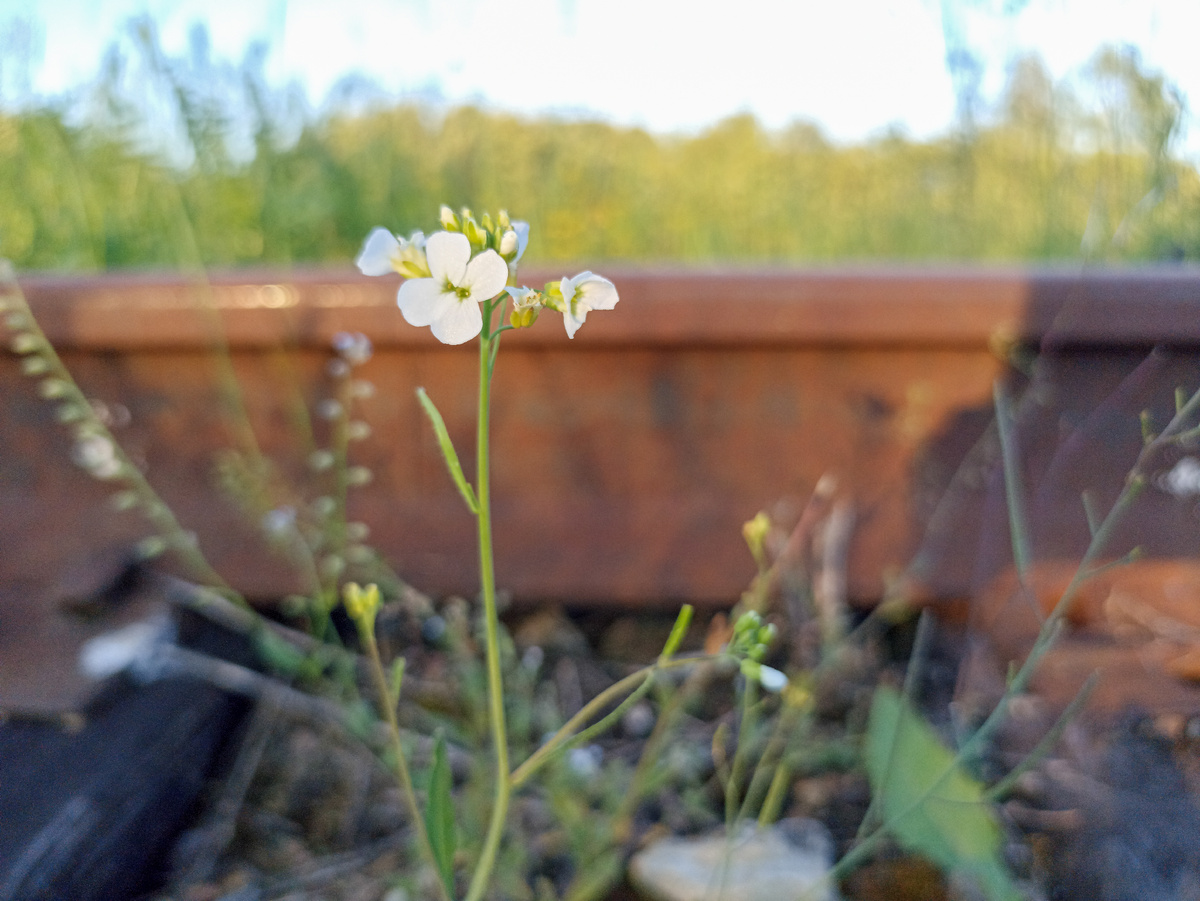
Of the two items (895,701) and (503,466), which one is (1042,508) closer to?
(895,701)

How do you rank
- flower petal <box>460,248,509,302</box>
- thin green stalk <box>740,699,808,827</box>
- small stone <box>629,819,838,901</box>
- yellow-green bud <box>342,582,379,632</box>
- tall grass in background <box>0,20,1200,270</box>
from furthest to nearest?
tall grass in background <box>0,20,1200,270</box>
thin green stalk <box>740,699,808,827</box>
small stone <box>629,819,838,901</box>
yellow-green bud <box>342,582,379,632</box>
flower petal <box>460,248,509,302</box>

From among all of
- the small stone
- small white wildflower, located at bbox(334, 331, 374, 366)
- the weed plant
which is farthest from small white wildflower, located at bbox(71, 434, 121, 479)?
the small stone

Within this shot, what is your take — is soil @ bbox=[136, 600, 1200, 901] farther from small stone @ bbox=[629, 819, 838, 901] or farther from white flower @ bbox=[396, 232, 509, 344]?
white flower @ bbox=[396, 232, 509, 344]

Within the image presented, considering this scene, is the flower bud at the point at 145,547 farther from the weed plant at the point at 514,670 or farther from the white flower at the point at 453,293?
the white flower at the point at 453,293

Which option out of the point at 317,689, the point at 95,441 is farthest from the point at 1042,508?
the point at 95,441

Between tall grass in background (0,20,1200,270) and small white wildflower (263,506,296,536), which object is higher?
tall grass in background (0,20,1200,270)

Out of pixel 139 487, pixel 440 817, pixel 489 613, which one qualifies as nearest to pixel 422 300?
pixel 489 613

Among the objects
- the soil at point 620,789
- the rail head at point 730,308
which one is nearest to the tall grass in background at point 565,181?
the rail head at point 730,308
